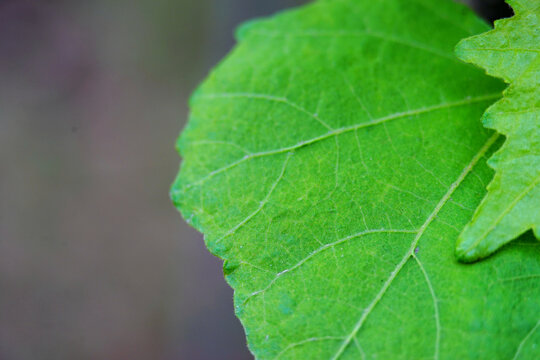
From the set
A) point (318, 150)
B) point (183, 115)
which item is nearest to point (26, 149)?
point (183, 115)

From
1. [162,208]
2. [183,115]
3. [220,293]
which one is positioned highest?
[183,115]

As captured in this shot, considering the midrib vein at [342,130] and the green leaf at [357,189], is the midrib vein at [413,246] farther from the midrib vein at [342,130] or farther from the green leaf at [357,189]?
the midrib vein at [342,130]

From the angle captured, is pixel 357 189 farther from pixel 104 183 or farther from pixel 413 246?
pixel 104 183

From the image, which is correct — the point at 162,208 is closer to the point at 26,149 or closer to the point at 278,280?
the point at 26,149

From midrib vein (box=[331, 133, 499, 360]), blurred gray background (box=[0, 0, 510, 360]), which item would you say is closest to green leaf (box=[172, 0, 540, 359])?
midrib vein (box=[331, 133, 499, 360])

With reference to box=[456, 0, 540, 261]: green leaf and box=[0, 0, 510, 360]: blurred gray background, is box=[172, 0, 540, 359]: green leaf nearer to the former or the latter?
box=[456, 0, 540, 261]: green leaf

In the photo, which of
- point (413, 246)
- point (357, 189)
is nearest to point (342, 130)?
point (357, 189)
